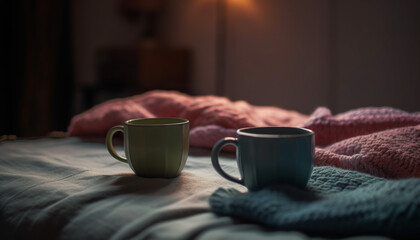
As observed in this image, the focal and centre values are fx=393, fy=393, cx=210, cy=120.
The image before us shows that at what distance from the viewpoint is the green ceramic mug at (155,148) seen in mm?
602

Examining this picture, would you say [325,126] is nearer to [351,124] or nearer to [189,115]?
[351,124]

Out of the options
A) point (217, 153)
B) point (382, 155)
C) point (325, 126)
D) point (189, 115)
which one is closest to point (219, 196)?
point (217, 153)

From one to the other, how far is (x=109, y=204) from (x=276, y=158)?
22cm

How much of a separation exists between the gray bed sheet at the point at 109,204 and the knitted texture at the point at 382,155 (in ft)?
0.62

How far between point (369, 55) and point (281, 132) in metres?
1.91

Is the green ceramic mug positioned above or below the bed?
above

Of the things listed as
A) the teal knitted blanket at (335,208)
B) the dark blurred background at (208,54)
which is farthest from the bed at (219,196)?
the dark blurred background at (208,54)

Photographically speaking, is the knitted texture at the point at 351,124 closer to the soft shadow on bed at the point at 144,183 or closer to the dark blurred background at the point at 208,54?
the soft shadow on bed at the point at 144,183

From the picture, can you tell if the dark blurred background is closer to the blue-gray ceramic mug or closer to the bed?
the bed

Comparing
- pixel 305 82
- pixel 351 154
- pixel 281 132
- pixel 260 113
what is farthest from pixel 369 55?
pixel 281 132

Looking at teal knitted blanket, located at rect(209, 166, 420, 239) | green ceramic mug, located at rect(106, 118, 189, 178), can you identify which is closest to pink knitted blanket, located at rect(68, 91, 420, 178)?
teal knitted blanket, located at rect(209, 166, 420, 239)

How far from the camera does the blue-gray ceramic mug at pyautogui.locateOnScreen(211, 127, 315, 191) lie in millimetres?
488

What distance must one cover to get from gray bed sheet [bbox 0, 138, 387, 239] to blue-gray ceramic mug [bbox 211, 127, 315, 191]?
72 millimetres

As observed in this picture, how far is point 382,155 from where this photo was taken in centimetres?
62
